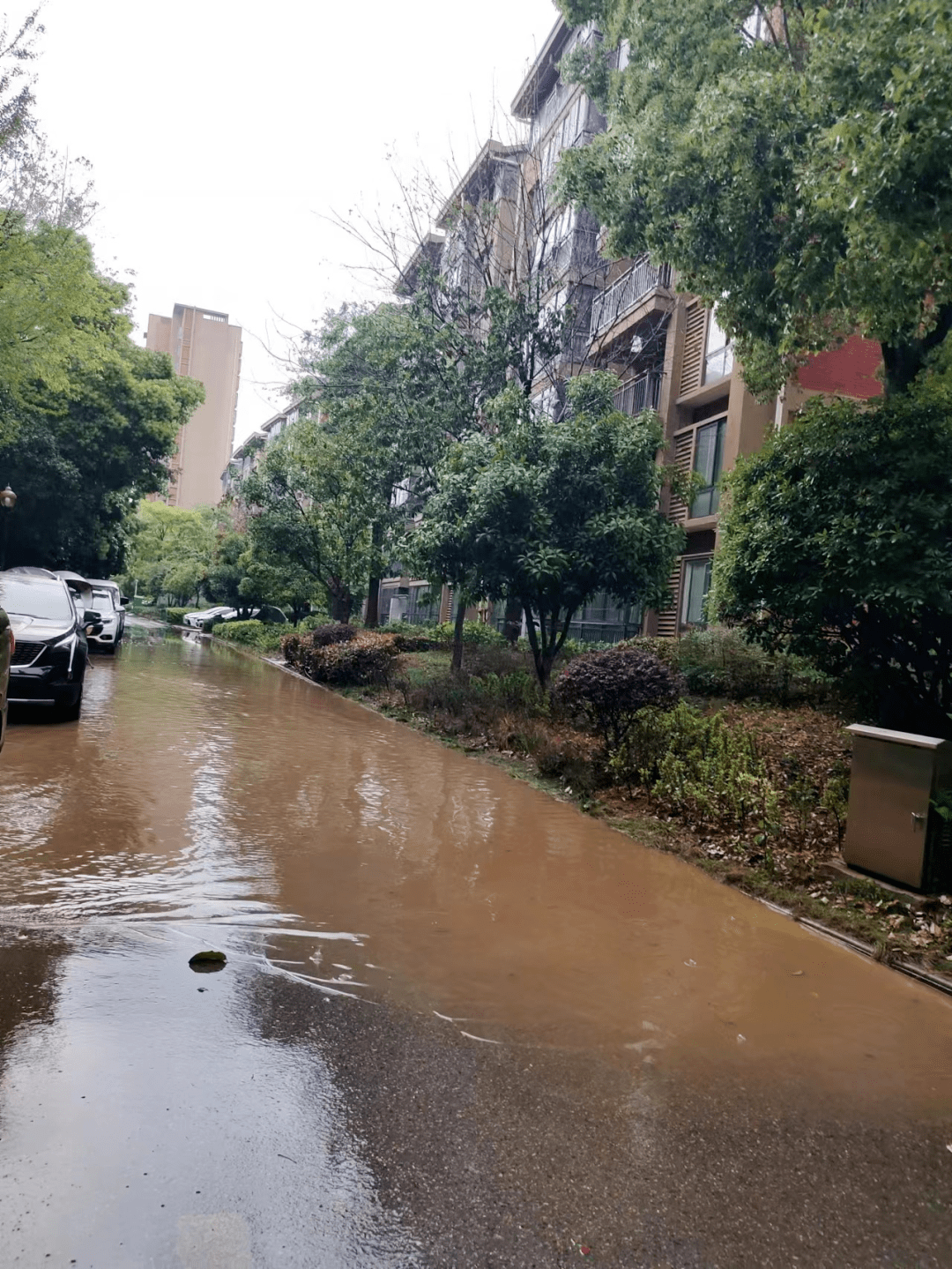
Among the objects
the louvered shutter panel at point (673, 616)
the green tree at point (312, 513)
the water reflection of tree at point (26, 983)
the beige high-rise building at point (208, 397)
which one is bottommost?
the water reflection of tree at point (26, 983)

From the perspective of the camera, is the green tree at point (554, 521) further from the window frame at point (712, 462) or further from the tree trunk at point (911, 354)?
the window frame at point (712, 462)

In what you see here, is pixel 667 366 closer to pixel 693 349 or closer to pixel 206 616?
pixel 693 349

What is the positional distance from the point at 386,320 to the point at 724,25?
10893mm

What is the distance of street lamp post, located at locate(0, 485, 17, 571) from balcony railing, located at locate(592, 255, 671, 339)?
14445 mm

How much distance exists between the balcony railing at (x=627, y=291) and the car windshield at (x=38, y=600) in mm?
14090

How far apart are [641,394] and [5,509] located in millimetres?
16875

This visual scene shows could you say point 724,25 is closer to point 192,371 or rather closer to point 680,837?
point 680,837

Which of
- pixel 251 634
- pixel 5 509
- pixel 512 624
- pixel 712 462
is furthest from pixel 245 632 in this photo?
pixel 712 462

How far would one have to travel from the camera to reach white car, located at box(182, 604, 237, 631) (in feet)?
147

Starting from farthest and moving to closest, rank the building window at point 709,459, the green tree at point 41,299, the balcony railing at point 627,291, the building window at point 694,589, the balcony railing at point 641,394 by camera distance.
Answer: the balcony railing at point 641,394 < the balcony railing at point 627,291 < the building window at point 694,589 < the building window at point 709,459 < the green tree at point 41,299

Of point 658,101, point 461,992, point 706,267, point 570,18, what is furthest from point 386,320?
point 461,992

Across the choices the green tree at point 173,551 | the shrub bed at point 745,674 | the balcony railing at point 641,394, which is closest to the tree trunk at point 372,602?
the balcony railing at point 641,394

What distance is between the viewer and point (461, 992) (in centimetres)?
420

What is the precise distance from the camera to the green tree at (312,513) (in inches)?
940
